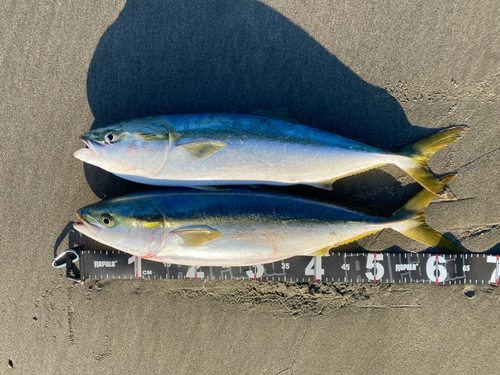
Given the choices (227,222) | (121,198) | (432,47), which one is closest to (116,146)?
(121,198)

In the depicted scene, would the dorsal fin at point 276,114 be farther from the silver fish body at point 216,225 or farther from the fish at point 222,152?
the silver fish body at point 216,225

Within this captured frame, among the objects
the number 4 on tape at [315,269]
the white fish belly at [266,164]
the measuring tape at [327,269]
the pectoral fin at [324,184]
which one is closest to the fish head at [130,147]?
the white fish belly at [266,164]

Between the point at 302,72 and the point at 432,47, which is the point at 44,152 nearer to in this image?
the point at 302,72

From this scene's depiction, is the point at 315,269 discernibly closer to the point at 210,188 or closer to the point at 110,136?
the point at 210,188

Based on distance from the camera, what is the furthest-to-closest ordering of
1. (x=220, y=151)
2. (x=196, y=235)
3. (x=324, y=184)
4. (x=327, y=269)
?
(x=327, y=269), (x=324, y=184), (x=220, y=151), (x=196, y=235)

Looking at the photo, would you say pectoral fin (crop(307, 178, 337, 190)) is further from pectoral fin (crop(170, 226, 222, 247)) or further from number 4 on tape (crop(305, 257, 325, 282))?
pectoral fin (crop(170, 226, 222, 247))

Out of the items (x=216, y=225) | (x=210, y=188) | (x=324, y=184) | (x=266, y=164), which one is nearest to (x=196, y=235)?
(x=216, y=225)
